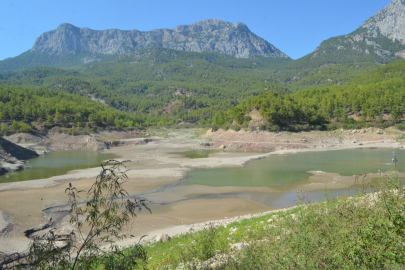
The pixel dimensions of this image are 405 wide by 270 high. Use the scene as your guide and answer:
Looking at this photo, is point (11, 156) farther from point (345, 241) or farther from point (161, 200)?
point (345, 241)

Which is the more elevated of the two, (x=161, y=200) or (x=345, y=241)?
(x=345, y=241)

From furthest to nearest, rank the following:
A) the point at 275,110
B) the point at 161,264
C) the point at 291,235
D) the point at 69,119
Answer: the point at 69,119, the point at 275,110, the point at 161,264, the point at 291,235

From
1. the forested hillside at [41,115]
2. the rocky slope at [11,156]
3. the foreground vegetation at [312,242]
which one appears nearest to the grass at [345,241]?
the foreground vegetation at [312,242]

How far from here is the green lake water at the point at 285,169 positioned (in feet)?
97.3

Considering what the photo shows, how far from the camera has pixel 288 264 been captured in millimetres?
5492

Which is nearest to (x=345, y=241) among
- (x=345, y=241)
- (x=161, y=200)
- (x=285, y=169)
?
(x=345, y=241)

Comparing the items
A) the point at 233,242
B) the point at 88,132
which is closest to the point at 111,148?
the point at 88,132

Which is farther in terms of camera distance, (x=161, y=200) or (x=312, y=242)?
(x=161, y=200)

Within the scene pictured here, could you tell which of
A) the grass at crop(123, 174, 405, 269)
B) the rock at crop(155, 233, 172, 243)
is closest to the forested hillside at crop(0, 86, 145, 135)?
→ the rock at crop(155, 233, 172, 243)

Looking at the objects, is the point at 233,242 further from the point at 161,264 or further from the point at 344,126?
the point at 344,126

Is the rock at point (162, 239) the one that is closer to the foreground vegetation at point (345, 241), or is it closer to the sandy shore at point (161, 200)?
the sandy shore at point (161, 200)

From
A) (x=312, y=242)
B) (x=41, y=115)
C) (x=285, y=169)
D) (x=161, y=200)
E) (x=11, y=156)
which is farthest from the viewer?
(x=41, y=115)

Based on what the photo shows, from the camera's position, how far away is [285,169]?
35500 mm

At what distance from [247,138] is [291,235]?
2210 inches
